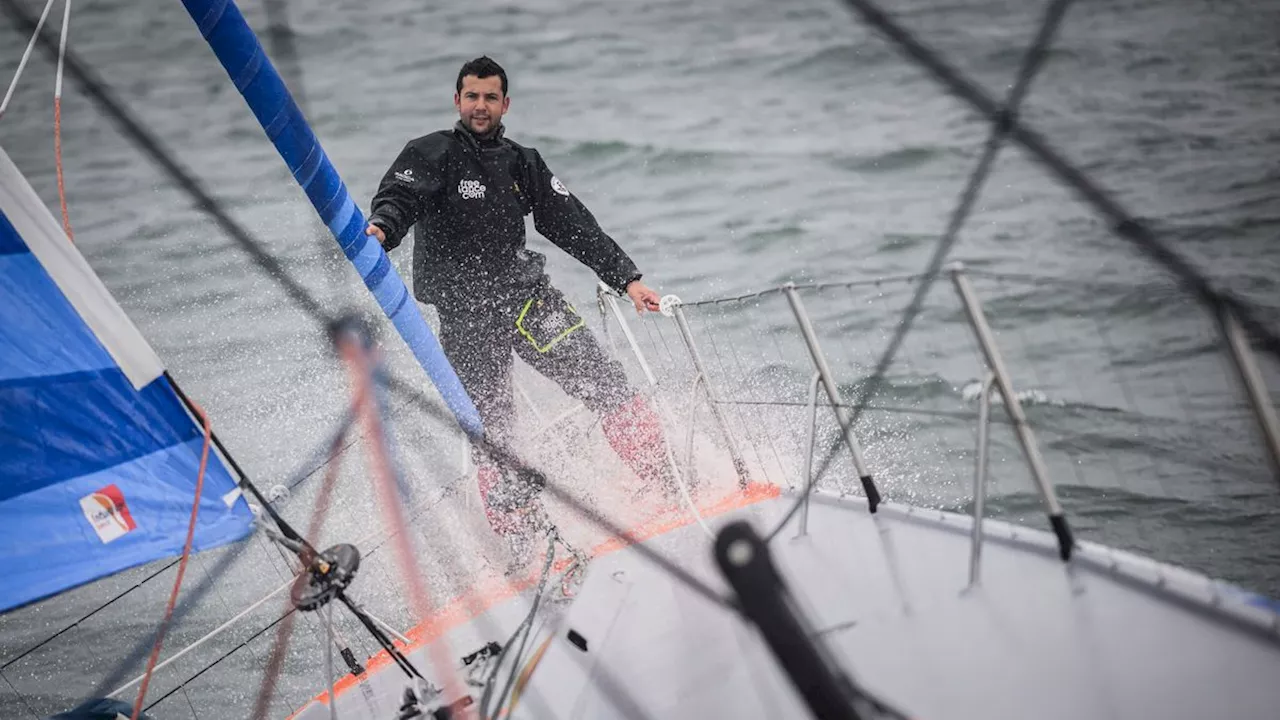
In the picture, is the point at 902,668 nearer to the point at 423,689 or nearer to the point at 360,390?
the point at 423,689

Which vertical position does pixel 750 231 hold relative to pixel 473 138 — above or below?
above

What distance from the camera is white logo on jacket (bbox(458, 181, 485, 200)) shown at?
3979mm

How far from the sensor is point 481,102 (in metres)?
3.98

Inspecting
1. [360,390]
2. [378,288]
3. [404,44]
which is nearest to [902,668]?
[378,288]

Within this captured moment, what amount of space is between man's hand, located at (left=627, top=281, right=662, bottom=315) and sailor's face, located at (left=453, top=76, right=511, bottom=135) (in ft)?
2.74

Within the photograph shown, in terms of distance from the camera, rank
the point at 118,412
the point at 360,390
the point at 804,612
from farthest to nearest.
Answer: the point at 360,390 < the point at 804,612 < the point at 118,412

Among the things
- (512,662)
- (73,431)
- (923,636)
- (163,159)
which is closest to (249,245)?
(163,159)

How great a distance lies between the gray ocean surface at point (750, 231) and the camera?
167 inches

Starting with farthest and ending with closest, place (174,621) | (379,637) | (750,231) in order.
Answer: (750,231) < (174,621) < (379,637)

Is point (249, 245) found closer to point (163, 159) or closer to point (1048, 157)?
point (163, 159)

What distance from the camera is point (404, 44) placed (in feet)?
36.4

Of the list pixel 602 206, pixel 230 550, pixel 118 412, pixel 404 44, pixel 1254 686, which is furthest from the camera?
pixel 404 44

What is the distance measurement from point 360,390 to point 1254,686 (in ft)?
18.2

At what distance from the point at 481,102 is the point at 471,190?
342 millimetres
